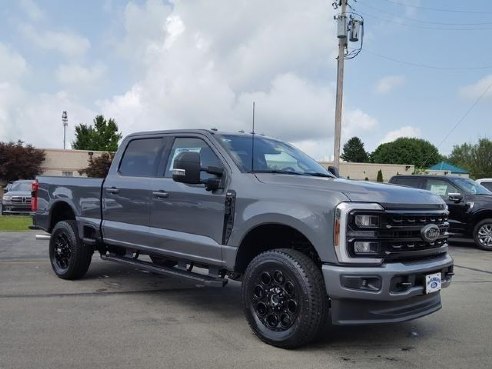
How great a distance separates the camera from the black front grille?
4617 millimetres

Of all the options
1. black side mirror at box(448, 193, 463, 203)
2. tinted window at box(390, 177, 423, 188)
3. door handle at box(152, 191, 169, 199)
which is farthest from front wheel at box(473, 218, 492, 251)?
door handle at box(152, 191, 169, 199)

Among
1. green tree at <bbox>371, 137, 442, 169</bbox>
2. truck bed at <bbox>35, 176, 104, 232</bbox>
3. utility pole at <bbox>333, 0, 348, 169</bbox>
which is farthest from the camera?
green tree at <bbox>371, 137, 442, 169</bbox>

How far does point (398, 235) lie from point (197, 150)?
253 centimetres

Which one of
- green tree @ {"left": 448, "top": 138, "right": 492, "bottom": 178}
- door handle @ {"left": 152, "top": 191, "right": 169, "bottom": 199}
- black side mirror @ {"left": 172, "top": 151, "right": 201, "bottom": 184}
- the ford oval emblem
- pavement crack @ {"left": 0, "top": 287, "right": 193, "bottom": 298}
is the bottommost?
pavement crack @ {"left": 0, "top": 287, "right": 193, "bottom": 298}

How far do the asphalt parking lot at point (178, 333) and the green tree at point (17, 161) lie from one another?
35.2 metres

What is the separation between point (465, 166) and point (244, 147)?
74911mm

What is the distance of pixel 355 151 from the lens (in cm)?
11600

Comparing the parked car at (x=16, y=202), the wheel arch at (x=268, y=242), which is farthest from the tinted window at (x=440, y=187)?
the parked car at (x=16, y=202)

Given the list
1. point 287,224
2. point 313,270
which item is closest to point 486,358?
point 313,270

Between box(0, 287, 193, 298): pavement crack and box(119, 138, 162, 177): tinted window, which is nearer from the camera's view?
box(119, 138, 162, 177): tinted window

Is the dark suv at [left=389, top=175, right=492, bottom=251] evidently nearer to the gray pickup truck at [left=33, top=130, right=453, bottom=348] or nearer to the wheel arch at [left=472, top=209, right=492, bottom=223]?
the wheel arch at [left=472, top=209, right=492, bottom=223]

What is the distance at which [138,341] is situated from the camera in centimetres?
511

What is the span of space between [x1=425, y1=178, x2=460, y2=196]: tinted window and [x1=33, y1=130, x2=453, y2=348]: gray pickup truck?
9148 mm

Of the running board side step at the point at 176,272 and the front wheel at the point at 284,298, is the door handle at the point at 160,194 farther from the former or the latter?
the front wheel at the point at 284,298
